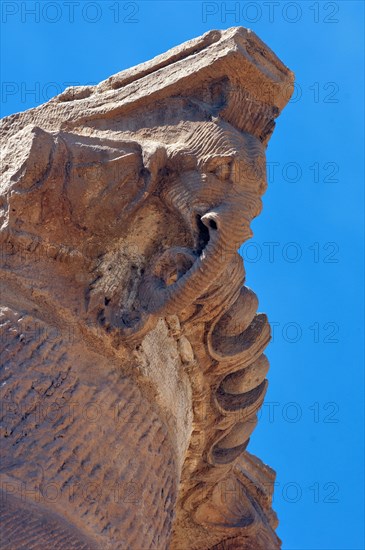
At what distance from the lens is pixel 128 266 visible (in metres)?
4.88

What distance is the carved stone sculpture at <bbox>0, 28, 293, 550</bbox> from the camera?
165 inches

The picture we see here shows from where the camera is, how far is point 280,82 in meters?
5.02

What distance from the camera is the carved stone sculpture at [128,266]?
13.8 feet

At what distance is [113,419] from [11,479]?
73 centimetres

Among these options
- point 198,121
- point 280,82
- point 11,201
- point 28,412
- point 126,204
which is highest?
point 280,82

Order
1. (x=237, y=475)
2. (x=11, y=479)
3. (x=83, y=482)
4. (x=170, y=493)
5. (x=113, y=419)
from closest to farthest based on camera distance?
(x=11, y=479) < (x=83, y=482) < (x=113, y=419) < (x=170, y=493) < (x=237, y=475)

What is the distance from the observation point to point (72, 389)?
14.1 ft

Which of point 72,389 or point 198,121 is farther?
point 198,121

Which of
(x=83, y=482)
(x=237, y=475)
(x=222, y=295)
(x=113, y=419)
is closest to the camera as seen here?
(x=83, y=482)

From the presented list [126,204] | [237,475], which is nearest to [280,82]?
[126,204]

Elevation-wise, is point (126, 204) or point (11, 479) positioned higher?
point (126, 204)

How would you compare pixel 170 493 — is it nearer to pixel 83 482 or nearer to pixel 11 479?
pixel 83 482

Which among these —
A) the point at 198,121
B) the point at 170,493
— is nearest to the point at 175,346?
the point at 170,493

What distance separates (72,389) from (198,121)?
5.02 ft
